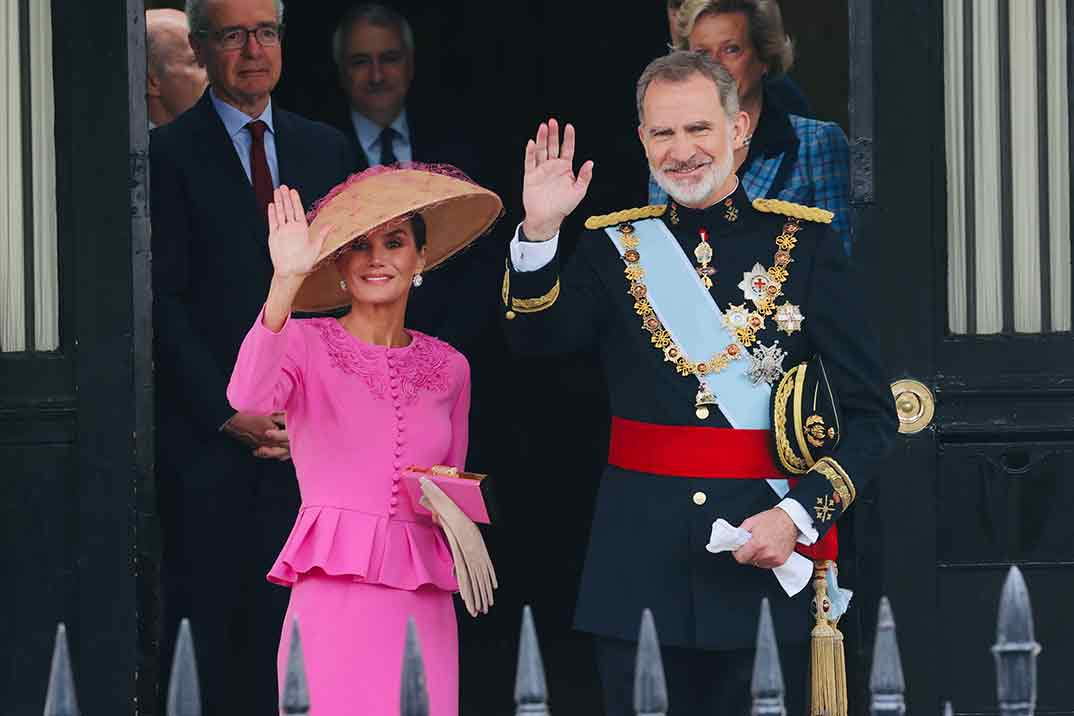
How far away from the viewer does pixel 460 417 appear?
565 cm

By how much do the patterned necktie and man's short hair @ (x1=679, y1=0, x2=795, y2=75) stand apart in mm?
1245

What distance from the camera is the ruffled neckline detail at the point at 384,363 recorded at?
5496 millimetres

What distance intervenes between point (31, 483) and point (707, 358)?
177 cm

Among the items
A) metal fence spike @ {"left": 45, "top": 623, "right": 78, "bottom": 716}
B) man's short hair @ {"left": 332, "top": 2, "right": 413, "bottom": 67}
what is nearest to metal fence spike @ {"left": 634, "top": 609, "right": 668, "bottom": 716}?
metal fence spike @ {"left": 45, "top": 623, "right": 78, "bottom": 716}

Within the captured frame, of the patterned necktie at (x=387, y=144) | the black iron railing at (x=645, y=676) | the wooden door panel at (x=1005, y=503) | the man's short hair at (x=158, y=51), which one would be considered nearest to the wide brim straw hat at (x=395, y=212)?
the wooden door panel at (x=1005, y=503)

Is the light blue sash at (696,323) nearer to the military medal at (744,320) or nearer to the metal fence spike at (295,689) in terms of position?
the military medal at (744,320)

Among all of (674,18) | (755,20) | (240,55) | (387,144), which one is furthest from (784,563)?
(387,144)

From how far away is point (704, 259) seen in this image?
17.6 ft

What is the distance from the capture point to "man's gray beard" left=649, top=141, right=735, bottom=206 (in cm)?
530

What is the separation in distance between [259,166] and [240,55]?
309mm

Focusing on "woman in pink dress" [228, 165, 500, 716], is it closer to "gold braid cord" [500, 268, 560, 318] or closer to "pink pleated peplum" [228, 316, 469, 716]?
"pink pleated peplum" [228, 316, 469, 716]

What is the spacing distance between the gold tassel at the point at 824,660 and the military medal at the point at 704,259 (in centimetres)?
66

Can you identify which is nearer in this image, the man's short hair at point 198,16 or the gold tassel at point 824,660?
the gold tassel at point 824,660

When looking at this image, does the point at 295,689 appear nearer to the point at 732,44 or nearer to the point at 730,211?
the point at 730,211
